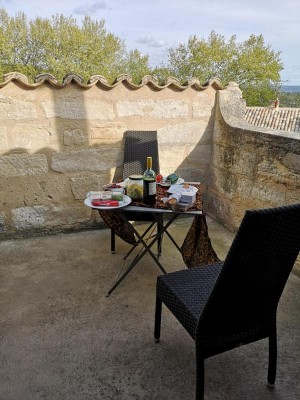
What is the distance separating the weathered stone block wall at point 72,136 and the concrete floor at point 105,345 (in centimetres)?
68

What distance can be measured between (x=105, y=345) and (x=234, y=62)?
27368 mm

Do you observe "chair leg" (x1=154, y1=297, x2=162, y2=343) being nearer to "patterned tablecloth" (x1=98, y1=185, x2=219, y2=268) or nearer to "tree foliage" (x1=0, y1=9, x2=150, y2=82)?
"patterned tablecloth" (x1=98, y1=185, x2=219, y2=268)

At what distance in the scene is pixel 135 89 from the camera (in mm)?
3189

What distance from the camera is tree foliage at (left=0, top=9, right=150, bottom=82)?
21.0 metres

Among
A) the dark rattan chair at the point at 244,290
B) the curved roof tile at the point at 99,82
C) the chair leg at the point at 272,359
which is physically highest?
the curved roof tile at the point at 99,82

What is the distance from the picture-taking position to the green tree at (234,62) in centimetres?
2492

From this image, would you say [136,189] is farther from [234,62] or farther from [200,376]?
[234,62]

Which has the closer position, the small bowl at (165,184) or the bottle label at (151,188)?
the bottle label at (151,188)

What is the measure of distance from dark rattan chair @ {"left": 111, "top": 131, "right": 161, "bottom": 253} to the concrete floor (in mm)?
942

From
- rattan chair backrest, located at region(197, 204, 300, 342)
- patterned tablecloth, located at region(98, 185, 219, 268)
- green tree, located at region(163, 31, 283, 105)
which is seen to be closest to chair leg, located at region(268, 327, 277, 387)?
rattan chair backrest, located at region(197, 204, 300, 342)

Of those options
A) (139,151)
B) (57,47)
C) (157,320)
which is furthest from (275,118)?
(157,320)

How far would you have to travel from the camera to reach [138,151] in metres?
3.13

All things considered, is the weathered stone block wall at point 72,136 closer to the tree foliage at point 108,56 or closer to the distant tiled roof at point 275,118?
the distant tiled roof at point 275,118

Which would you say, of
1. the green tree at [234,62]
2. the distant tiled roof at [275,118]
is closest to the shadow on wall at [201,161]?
the distant tiled roof at [275,118]
